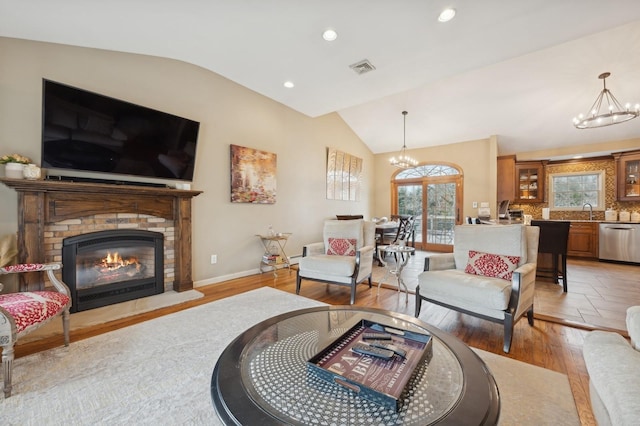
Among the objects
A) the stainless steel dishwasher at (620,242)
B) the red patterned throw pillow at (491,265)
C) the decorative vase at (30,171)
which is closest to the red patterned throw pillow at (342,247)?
the red patterned throw pillow at (491,265)

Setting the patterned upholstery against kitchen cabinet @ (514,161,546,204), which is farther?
kitchen cabinet @ (514,161,546,204)

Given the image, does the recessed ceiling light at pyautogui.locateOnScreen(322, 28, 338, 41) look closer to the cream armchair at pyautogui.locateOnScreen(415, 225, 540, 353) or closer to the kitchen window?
the cream armchair at pyautogui.locateOnScreen(415, 225, 540, 353)

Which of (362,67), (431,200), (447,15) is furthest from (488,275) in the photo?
(431,200)

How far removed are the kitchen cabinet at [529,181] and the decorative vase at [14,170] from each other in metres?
8.65

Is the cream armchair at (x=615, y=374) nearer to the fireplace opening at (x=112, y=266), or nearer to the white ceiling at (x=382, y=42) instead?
the white ceiling at (x=382, y=42)

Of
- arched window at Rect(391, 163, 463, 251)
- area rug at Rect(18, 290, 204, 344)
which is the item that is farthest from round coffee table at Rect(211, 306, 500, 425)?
arched window at Rect(391, 163, 463, 251)

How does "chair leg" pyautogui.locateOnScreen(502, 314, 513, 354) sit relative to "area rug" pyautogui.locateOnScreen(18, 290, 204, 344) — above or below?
above

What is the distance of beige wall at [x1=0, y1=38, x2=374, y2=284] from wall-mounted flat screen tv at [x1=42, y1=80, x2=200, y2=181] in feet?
0.80

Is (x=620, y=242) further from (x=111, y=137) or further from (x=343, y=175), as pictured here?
(x=111, y=137)

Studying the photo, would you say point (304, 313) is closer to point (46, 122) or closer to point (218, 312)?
point (218, 312)

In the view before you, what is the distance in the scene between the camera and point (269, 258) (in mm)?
4141

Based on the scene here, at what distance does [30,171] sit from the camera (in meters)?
2.28

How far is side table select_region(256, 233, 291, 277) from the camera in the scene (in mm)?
4141

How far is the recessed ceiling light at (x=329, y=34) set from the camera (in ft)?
8.53
